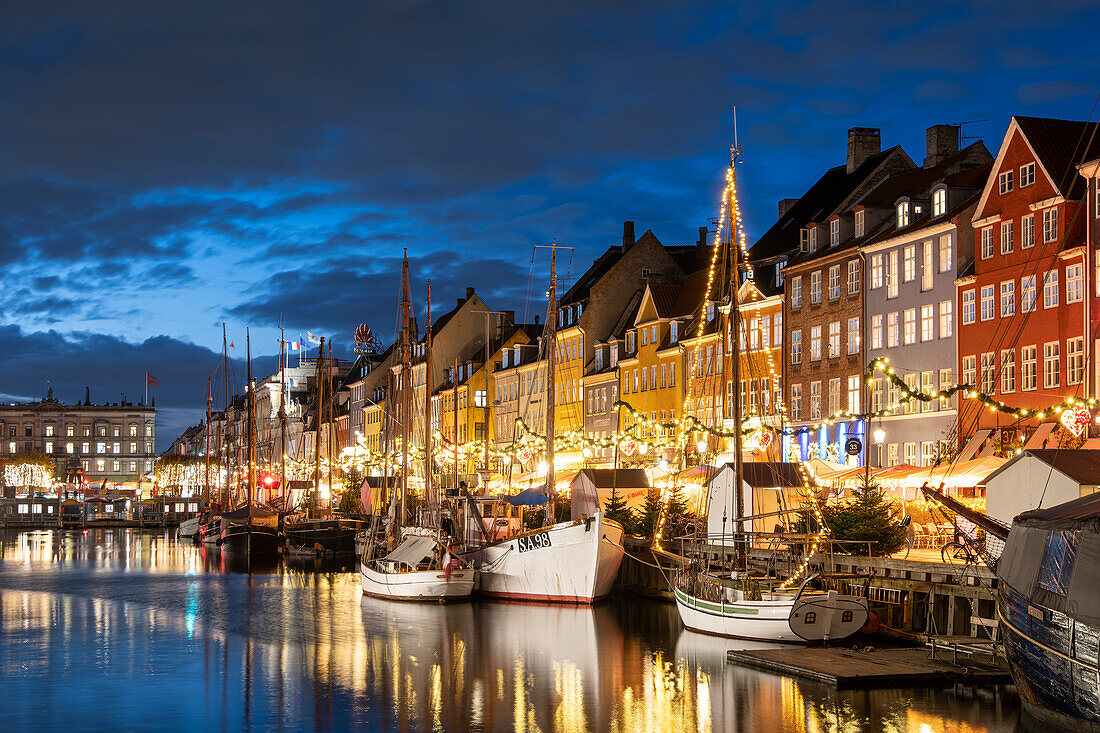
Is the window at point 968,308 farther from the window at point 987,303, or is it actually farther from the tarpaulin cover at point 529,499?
the tarpaulin cover at point 529,499

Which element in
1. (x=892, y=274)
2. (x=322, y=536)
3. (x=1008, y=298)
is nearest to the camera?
(x=1008, y=298)

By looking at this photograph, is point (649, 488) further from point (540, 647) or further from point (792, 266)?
point (540, 647)

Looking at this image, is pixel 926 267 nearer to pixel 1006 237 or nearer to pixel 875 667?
pixel 1006 237

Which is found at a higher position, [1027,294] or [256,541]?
[1027,294]

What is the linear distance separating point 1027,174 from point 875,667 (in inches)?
1087

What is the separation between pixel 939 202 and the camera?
56.0 metres

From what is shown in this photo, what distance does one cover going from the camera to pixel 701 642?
36.2 metres

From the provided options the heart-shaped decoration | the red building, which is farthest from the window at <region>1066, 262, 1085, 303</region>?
the heart-shaped decoration

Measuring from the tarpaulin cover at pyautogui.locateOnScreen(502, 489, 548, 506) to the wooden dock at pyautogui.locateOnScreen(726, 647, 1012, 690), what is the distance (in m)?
27.5

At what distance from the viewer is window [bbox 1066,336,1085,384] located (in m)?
46.9

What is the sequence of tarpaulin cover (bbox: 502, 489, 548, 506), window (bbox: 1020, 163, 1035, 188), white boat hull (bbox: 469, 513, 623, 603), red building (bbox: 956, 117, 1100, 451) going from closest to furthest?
1. white boat hull (bbox: 469, 513, 623, 603)
2. red building (bbox: 956, 117, 1100, 451)
3. window (bbox: 1020, 163, 1035, 188)
4. tarpaulin cover (bbox: 502, 489, 548, 506)

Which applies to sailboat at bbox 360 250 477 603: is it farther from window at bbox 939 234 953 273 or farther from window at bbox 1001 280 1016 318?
window at bbox 939 234 953 273

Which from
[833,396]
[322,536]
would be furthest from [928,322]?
[322,536]

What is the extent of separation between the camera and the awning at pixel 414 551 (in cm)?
5028
